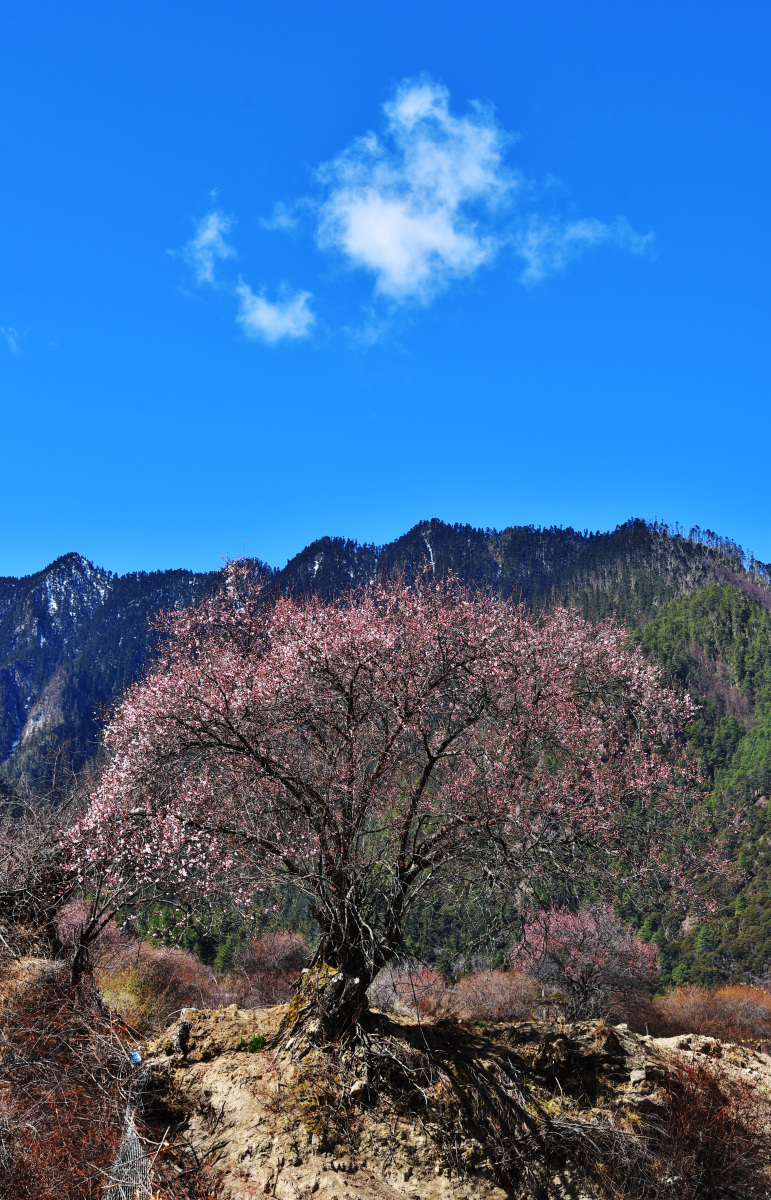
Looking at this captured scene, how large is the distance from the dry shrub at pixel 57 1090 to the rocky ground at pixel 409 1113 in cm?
63

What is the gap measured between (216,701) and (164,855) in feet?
7.15

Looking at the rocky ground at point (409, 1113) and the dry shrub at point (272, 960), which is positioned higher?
the rocky ground at point (409, 1113)

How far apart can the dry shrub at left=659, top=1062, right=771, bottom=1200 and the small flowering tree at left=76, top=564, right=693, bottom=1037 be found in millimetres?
3286

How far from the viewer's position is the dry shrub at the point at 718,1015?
25.9 meters

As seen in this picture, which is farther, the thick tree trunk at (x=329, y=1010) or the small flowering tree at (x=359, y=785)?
the small flowering tree at (x=359, y=785)

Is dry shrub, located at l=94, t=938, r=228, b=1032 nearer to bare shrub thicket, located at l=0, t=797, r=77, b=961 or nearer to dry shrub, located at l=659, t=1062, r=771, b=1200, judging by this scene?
bare shrub thicket, located at l=0, t=797, r=77, b=961

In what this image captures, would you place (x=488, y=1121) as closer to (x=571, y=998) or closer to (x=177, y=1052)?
(x=177, y=1052)

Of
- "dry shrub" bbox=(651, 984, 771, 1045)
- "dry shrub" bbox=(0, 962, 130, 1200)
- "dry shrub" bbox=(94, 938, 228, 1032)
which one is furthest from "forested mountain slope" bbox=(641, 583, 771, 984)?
"dry shrub" bbox=(0, 962, 130, 1200)

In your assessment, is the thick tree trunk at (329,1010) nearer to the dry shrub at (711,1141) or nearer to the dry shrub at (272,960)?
the dry shrub at (711,1141)

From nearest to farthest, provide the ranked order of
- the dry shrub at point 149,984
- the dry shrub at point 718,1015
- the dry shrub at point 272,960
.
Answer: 1. the dry shrub at point 149,984
2. the dry shrub at point 272,960
3. the dry shrub at point 718,1015

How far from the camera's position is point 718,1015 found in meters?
30.1

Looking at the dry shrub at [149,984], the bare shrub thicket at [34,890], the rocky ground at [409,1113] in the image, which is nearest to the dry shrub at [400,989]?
the rocky ground at [409,1113]

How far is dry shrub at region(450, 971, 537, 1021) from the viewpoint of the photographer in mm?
22823

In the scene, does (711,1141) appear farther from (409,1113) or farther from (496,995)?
(496,995)
